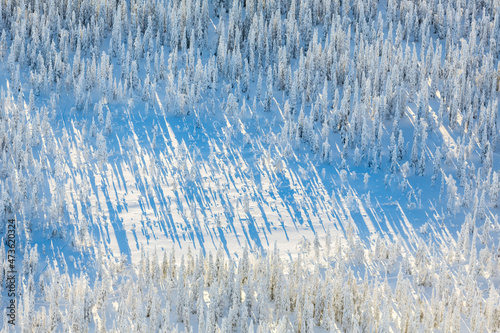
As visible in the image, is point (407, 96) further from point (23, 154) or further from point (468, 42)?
point (23, 154)

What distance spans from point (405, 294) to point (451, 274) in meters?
1.78

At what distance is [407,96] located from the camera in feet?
64.0

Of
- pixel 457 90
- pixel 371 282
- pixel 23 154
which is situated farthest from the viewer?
pixel 457 90

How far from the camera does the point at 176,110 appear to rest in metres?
19.7

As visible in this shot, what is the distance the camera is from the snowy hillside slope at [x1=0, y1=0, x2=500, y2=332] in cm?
1215

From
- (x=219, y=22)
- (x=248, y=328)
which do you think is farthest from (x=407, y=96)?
(x=248, y=328)

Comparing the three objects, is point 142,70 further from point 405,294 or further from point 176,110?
point 405,294

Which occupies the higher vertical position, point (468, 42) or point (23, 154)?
point (468, 42)

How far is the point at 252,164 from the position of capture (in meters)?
17.5

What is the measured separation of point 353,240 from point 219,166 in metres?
4.71

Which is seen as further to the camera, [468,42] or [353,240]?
[468,42]

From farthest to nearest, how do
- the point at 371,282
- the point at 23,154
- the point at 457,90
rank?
the point at 457,90 → the point at 23,154 → the point at 371,282

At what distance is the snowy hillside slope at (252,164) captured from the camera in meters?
12.1

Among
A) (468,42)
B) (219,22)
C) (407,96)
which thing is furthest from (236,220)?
(468,42)
